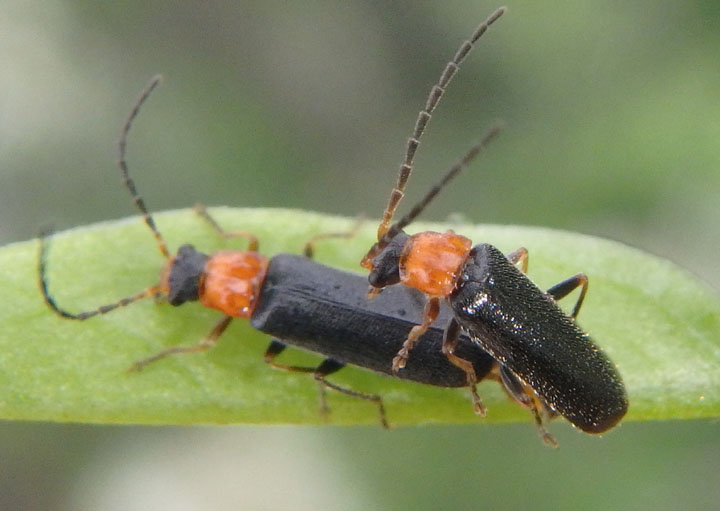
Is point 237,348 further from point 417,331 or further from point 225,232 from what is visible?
point 417,331

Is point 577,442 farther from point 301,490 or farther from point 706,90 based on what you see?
point 706,90

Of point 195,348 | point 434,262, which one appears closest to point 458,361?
point 434,262

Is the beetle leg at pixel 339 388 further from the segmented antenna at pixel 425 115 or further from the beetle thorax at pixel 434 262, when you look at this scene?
the segmented antenna at pixel 425 115

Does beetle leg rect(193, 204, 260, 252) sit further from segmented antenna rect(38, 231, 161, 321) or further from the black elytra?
the black elytra

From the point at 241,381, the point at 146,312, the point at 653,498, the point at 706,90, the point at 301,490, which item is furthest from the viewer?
the point at 301,490

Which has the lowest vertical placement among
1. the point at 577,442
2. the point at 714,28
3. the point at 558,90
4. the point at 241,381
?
the point at 577,442

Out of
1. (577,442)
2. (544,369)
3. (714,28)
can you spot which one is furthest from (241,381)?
(714,28)
